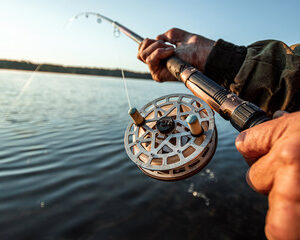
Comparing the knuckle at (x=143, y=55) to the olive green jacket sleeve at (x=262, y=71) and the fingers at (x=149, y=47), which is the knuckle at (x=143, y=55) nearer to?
the fingers at (x=149, y=47)

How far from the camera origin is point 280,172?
742 mm

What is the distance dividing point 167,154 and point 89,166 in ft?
12.2

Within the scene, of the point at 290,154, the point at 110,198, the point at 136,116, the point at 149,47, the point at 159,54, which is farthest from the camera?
the point at 110,198

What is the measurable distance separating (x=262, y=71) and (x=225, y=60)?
1.26 ft

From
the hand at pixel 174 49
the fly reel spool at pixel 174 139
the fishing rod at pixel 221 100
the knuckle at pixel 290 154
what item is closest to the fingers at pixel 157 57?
the hand at pixel 174 49

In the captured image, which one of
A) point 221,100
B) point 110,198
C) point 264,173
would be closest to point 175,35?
point 221,100

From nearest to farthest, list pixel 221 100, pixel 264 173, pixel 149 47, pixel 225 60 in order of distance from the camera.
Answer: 1. pixel 264 173
2. pixel 221 100
3. pixel 225 60
4. pixel 149 47

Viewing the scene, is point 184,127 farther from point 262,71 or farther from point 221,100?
point 262,71

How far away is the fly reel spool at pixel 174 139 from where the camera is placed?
137 centimetres

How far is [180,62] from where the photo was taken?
2.06 metres

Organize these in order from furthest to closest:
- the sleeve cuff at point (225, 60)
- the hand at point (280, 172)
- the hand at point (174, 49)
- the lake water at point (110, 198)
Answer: the lake water at point (110, 198), the hand at point (174, 49), the sleeve cuff at point (225, 60), the hand at point (280, 172)

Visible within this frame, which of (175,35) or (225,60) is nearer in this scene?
(225,60)

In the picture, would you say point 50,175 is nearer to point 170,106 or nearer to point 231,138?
point 170,106

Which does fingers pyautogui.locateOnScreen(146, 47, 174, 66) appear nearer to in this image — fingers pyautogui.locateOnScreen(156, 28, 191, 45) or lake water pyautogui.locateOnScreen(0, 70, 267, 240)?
fingers pyautogui.locateOnScreen(156, 28, 191, 45)
